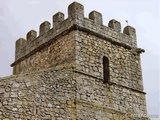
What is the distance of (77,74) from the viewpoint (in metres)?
12.9

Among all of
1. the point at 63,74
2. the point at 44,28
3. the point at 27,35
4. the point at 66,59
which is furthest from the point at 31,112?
the point at 27,35

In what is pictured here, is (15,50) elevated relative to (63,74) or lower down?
elevated

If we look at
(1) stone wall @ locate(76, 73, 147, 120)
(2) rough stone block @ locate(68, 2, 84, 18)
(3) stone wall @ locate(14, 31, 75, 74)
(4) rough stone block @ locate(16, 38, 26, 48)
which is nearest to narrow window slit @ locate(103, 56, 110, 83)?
(1) stone wall @ locate(76, 73, 147, 120)

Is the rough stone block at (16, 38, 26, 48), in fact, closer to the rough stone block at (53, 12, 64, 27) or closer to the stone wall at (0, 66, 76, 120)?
the rough stone block at (53, 12, 64, 27)

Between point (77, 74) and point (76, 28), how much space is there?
1.67m

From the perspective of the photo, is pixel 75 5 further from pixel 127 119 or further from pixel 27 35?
pixel 127 119

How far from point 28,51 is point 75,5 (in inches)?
117

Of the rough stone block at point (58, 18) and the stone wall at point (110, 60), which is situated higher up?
the rough stone block at point (58, 18)

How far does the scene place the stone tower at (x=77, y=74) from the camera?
11.4 metres

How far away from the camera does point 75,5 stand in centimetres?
1407

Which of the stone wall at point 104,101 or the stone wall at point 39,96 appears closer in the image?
the stone wall at point 39,96

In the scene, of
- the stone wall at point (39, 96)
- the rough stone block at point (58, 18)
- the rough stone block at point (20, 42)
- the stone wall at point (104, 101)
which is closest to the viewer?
the stone wall at point (39, 96)

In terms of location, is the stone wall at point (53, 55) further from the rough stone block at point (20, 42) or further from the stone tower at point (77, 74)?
the rough stone block at point (20, 42)

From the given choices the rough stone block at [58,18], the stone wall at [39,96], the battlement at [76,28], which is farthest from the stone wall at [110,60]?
the rough stone block at [58,18]
